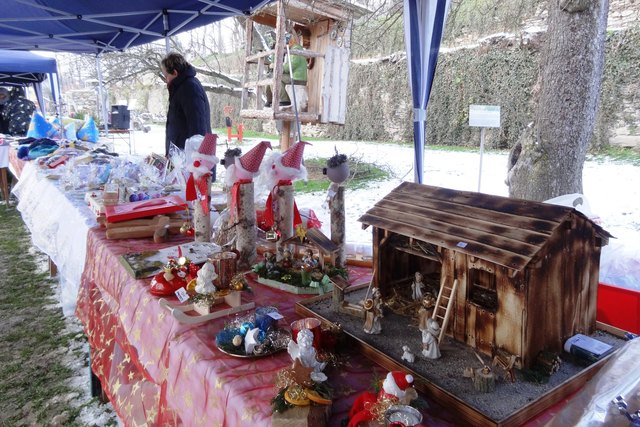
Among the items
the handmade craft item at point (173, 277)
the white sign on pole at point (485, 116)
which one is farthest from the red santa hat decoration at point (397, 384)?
the white sign on pole at point (485, 116)

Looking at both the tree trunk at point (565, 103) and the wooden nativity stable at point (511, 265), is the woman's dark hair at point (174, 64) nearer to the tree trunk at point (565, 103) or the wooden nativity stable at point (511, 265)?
the wooden nativity stable at point (511, 265)

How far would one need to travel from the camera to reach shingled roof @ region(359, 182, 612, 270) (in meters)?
0.83

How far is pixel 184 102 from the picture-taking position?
3016mm

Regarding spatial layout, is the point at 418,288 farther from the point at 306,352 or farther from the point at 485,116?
the point at 485,116

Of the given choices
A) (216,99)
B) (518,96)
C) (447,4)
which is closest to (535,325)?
(447,4)

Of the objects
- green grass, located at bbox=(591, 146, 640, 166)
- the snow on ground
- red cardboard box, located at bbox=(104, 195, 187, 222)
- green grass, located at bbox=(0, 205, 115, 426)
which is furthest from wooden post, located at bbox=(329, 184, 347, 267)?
green grass, located at bbox=(591, 146, 640, 166)

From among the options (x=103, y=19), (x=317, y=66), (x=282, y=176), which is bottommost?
(x=282, y=176)

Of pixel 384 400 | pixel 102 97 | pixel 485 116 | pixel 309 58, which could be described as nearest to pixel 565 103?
pixel 485 116

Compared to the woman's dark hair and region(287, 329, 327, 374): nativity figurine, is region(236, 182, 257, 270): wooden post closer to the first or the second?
region(287, 329, 327, 374): nativity figurine

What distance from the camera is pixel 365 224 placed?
1146mm

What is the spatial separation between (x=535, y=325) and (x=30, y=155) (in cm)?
484

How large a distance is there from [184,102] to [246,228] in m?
1.86

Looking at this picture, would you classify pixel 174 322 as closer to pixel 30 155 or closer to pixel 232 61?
pixel 30 155

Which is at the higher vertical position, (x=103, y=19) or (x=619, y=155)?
(x=103, y=19)
